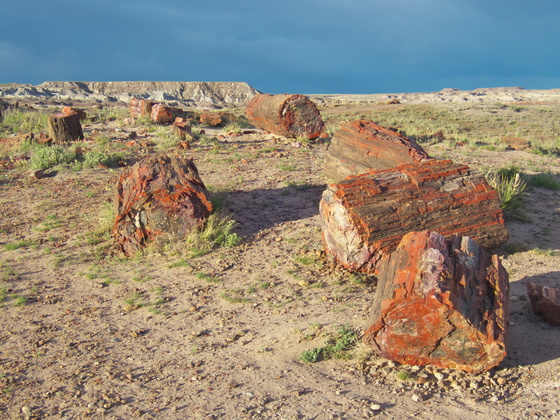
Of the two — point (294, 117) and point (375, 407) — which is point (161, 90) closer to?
point (294, 117)

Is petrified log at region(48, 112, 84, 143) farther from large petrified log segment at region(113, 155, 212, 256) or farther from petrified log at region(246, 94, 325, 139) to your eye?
large petrified log segment at region(113, 155, 212, 256)

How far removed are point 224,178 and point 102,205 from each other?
2355 millimetres

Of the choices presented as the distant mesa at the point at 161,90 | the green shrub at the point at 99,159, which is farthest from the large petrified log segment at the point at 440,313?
the distant mesa at the point at 161,90

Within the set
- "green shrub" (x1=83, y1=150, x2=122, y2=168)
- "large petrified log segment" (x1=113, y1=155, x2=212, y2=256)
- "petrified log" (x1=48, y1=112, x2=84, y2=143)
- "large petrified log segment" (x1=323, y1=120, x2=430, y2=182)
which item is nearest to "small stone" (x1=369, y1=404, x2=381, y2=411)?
"large petrified log segment" (x1=113, y1=155, x2=212, y2=256)

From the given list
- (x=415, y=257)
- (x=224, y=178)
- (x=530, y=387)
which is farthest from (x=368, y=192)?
(x=224, y=178)

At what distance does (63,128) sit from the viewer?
42.9ft

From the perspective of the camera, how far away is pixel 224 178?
997cm

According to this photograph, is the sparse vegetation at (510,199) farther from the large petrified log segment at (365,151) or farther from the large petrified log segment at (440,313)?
the large petrified log segment at (440,313)

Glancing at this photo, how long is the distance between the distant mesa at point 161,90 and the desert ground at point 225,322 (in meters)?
42.5

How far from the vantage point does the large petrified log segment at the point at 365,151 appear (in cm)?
866

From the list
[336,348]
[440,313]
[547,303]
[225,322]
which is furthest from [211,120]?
[440,313]

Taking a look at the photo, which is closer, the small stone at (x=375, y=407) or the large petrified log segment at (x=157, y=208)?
the small stone at (x=375, y=407)

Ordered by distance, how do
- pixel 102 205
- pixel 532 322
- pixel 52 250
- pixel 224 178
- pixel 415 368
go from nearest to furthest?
pixel 415 368 → pixel 532 322 → pixel 52 250 → pixel 102 205 → pixel 224 178

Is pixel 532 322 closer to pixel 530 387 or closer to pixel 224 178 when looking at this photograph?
A: pixel 530 387
